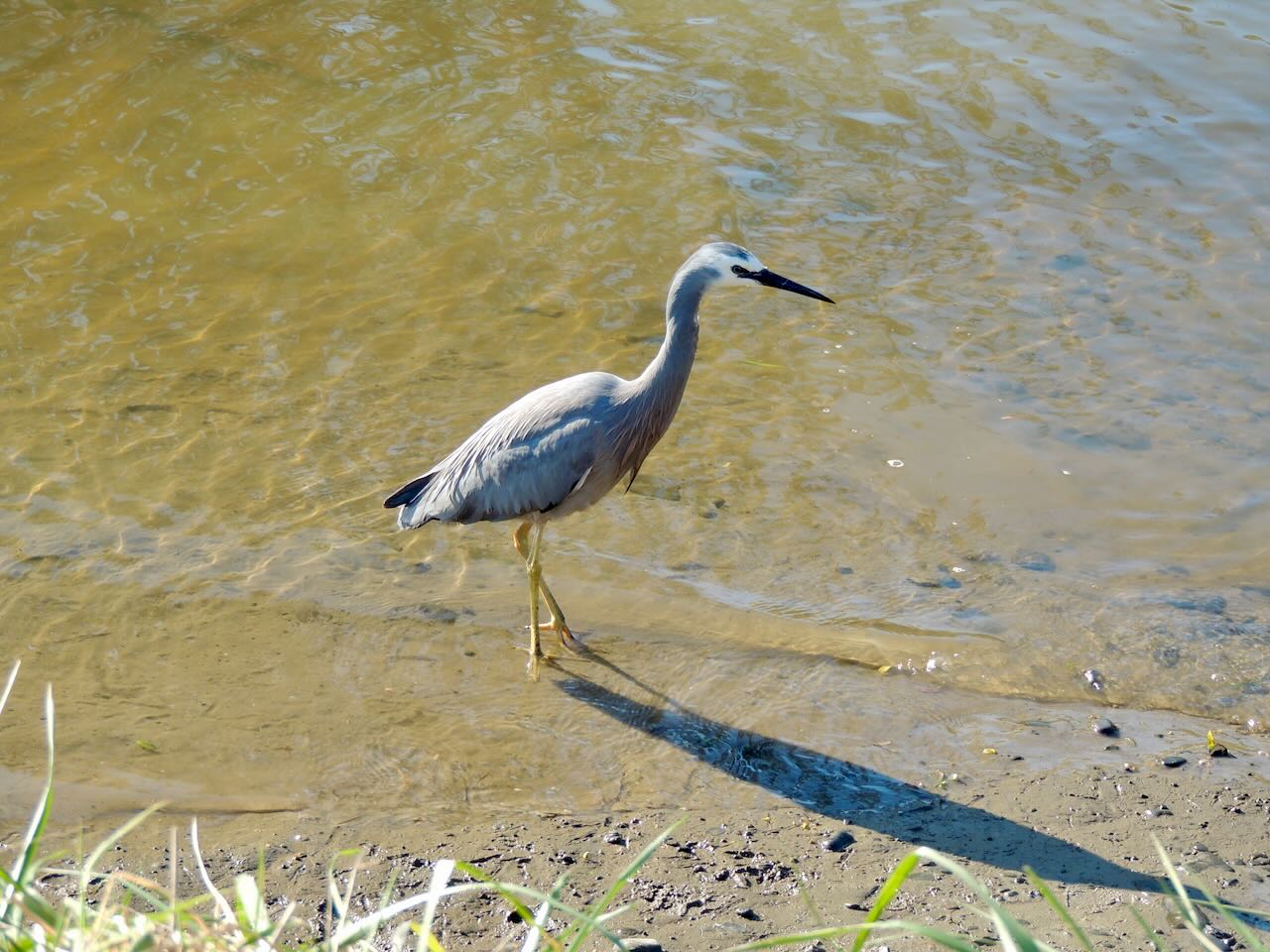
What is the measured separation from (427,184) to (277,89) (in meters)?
2.14

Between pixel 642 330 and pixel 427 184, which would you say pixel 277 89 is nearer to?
pixel 427 184

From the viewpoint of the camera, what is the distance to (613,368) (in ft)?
25.5

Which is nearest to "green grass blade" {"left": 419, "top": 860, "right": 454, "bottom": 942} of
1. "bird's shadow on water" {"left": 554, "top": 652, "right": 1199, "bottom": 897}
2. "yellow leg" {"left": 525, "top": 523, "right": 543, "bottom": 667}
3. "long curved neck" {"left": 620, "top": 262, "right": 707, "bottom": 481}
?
"bird's shadow on water" {"left": 554, "top": 652, "right": 1199, "bottom": 897}

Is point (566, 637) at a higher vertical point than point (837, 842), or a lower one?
lower

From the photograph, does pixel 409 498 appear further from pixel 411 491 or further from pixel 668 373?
pixel 668 373

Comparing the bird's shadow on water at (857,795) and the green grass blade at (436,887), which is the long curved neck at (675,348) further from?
the green grass blade at (436,887)

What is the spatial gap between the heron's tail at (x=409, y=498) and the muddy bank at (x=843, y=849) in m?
1.67

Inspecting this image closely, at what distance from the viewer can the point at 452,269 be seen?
8.66m

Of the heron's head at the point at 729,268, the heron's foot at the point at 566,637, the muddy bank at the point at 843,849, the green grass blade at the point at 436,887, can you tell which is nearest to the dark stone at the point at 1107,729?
the muddy bank at the point at 843,849

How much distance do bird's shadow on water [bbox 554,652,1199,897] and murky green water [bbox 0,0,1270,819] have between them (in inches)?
4.7

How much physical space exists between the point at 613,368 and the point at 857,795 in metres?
3.64

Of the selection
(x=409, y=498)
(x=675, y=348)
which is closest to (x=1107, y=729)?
(x=675, y=348)

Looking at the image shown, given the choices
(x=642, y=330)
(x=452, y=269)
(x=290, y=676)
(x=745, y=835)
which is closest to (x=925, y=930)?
(x=745, y=835)

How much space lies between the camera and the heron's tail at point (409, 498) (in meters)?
5.97
